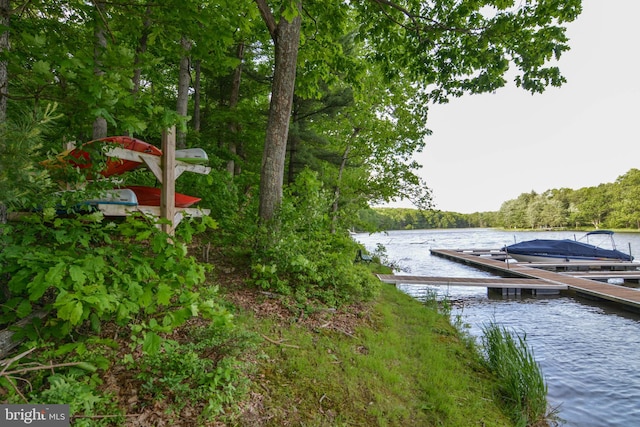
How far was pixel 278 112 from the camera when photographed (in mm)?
5438

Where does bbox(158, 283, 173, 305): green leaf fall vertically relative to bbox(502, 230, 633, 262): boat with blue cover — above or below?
above

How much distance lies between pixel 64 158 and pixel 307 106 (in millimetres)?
8102

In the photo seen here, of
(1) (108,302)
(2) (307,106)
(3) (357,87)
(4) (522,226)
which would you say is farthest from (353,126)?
(4) (522,226)

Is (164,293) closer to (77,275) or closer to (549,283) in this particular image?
(77,275)

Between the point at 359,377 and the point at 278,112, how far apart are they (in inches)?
169

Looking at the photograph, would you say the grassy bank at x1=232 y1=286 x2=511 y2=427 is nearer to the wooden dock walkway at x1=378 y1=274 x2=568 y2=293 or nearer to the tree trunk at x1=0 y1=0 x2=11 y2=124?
the tree trunk at x1=0 y1=0 x2=11 y2=124

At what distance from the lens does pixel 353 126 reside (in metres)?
13.6

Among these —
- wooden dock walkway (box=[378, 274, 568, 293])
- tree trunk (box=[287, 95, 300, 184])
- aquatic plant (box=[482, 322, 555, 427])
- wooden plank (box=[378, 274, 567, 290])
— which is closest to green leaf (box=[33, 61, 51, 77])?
aquatic plant (box=[482, 322, 555, 427])

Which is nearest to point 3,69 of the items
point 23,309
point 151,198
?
point 23,309

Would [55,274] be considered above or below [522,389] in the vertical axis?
above

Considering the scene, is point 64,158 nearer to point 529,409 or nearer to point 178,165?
point 178,165

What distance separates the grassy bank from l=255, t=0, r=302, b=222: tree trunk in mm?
1874

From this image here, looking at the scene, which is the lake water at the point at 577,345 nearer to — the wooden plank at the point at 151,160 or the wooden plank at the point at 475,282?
the wooden plank at the point at 475,282

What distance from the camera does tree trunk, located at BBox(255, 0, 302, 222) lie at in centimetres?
538
